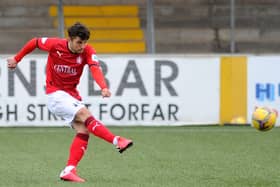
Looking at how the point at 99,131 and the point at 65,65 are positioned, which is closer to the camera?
the point at 99,131

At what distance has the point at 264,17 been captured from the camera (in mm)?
20875

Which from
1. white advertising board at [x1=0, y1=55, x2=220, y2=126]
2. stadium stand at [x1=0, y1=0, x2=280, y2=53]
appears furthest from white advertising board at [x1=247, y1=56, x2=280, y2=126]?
stadium stand at [x1=0, y1=0, x2=280, y2=53]

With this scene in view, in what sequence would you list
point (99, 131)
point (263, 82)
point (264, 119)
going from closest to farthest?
1. point (99, 131)
2. point (264, 119)
3. point (263, 82)

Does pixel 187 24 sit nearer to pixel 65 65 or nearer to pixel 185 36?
pixel 185 36

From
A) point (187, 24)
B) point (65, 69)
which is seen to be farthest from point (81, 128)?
point (187, 24)

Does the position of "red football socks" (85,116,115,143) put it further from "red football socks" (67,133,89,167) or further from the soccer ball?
the soccer ball

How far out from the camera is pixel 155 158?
10.2 metres

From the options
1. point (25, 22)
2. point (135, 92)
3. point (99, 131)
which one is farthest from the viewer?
point (25, 22)

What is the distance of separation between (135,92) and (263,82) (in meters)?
2.27

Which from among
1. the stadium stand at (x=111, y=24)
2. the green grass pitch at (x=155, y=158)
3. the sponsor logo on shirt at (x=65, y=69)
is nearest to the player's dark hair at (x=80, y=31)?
the sponsor logo on shirt at (x=65, y=69)

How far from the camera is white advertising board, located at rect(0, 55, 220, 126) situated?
14.6 metres

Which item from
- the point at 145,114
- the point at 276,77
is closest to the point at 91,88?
the point at 145,114

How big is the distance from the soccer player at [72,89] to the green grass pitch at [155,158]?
33 centimetres

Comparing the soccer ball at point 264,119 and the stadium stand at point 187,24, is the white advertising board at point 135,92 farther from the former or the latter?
the stadium stand at point 187,24
